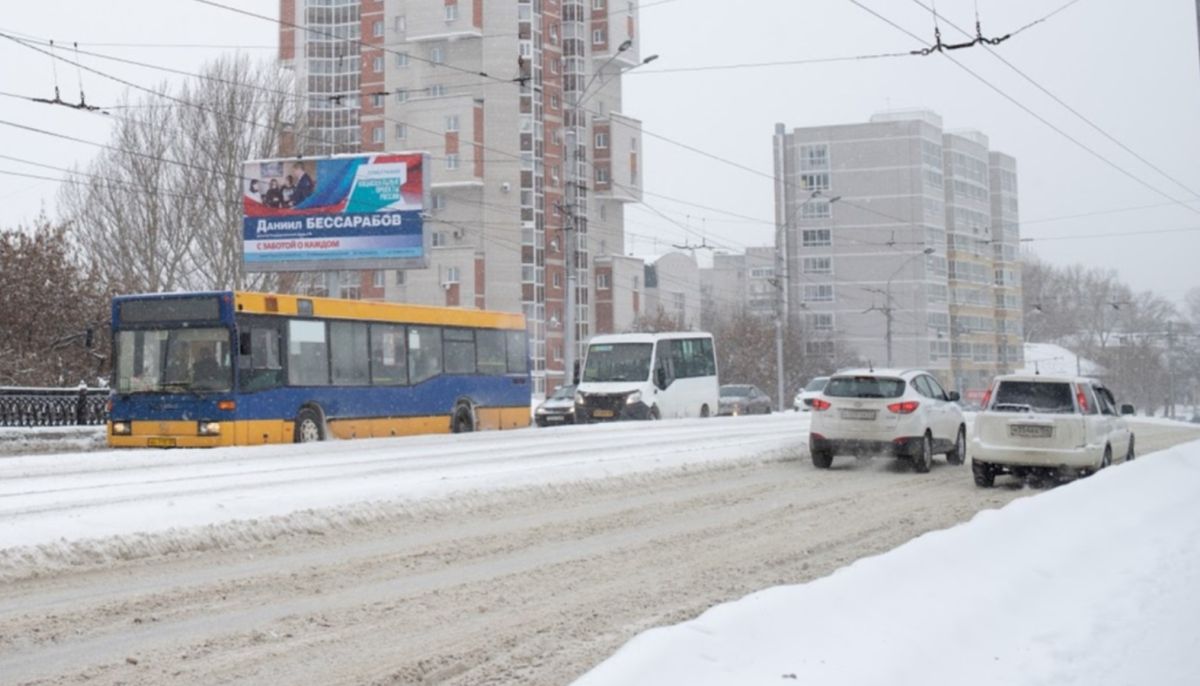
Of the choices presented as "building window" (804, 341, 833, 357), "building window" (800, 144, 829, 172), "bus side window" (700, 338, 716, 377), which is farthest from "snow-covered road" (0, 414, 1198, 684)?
"building window" (800, 144, 829, 172)

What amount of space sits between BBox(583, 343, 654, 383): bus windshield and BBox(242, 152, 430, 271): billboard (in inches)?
316

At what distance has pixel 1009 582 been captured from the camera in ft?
29.7

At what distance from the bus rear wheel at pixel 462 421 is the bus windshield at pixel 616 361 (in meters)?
7.44

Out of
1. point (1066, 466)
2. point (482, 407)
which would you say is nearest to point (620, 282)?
point (482, 407)

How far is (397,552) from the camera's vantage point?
11859 mm

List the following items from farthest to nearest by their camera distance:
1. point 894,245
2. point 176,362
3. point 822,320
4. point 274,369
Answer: point 822,320 → point 894,245 → point 274,369 → point 176,362

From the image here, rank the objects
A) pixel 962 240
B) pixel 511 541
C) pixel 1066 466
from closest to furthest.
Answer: pixel 511 541 → pixel 1066 466 → pixel 962 240

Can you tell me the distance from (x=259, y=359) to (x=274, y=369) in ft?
1.47

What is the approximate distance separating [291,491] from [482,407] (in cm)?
1716

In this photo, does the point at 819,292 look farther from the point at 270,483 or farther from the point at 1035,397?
the point at 270,483

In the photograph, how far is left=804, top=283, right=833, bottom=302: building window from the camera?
397ft

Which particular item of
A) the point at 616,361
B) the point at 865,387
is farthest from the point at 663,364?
the point at 865,387

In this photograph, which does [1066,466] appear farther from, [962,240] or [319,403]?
[962,240]

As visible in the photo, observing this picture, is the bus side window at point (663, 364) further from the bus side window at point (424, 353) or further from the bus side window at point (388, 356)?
the bus side window at point (388, 356)
